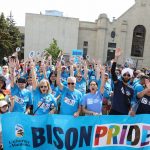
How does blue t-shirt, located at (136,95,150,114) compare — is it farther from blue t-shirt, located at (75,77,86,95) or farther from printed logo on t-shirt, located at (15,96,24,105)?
blue t-shirt, located at (75,77,86,95)

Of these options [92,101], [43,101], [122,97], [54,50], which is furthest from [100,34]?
[43,101]

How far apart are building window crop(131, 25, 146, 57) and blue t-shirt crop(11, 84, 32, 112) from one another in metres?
50.8

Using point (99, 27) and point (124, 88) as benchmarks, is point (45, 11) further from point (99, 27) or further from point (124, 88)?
point (124, 88)

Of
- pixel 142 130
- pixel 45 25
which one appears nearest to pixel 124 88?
pixel 142 130

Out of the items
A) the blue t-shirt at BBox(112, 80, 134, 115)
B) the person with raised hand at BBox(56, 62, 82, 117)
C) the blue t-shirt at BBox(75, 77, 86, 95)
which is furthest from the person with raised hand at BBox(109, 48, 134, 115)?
the blue t-shirt at BBox(75, 77, 86, 95)

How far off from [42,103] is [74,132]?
40.4 inches

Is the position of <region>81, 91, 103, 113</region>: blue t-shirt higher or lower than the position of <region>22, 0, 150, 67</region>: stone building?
lower

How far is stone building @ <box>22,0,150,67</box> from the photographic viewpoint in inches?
2196

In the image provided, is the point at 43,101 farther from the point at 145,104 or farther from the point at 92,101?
the point at 145,104

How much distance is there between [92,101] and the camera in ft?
25.0

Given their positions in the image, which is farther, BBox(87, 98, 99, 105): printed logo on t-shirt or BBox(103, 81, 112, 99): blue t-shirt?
BBox(103, 81, 112, 99): blue t-shirt

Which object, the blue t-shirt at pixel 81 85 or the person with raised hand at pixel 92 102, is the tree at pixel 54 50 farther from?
the person with raised hand at pixel 92 102

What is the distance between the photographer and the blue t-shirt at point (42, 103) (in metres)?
7.26

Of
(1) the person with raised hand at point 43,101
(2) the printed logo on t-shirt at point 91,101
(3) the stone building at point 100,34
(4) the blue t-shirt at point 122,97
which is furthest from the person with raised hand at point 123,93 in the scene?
(3) the stone building at point 100,34
